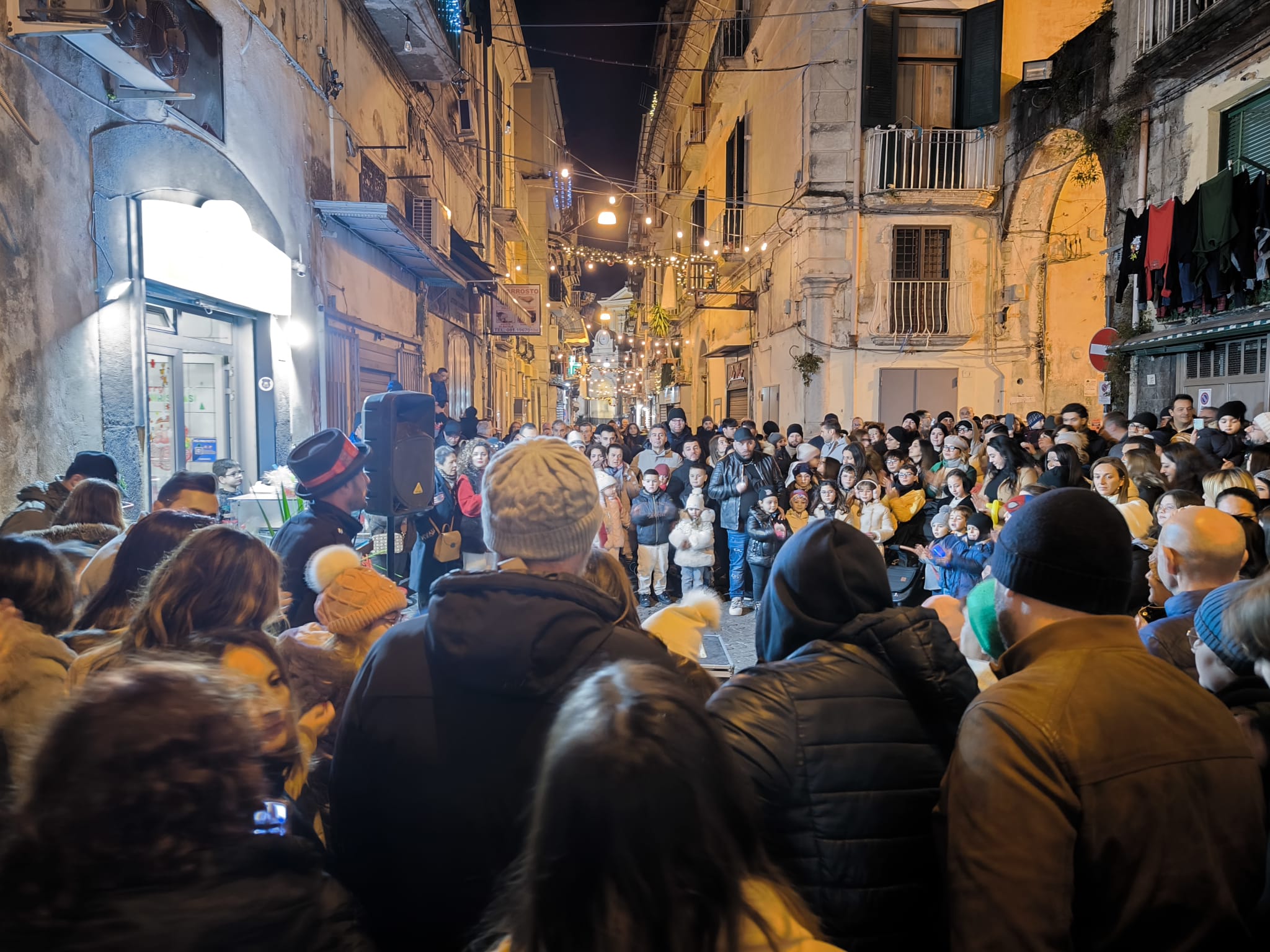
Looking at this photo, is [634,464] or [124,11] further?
[634,464]

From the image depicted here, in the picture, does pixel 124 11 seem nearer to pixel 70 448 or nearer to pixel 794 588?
pixel 70 448

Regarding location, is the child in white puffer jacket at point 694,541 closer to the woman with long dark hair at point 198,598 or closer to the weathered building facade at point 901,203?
the woman with long dark hair at point 198,598

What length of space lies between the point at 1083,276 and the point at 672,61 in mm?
17733

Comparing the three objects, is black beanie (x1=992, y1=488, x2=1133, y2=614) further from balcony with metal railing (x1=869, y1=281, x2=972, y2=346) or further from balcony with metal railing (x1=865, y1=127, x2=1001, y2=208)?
balcony with metal railing (x1=865, y1=127, x2=1001, y2=208)

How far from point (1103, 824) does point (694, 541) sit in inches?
276

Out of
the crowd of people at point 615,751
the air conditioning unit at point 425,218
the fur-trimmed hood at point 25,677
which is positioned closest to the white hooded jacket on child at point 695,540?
the crowd of people at point 615,751

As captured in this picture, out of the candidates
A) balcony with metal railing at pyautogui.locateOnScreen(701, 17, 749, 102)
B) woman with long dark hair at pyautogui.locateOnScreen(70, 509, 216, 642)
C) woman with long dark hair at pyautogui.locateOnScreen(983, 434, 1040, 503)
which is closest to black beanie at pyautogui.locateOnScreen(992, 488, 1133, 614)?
woman with long dark hair at pyautogui.locateOnScreen(70, 509, 216, 642)

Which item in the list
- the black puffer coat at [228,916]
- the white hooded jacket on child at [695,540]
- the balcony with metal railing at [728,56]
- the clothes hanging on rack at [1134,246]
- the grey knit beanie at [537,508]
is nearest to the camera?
the black puffer coat at [228,916]

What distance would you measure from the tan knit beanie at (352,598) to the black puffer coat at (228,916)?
1.40 m

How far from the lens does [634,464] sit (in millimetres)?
11289

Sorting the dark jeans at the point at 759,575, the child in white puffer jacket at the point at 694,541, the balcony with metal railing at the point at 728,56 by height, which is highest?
the balcony with metal railing at the point at 728,56

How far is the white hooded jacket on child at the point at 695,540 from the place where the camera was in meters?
8.51

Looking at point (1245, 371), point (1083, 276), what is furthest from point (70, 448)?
point (1083, 276)

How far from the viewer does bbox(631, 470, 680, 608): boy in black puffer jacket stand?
8.82 m
